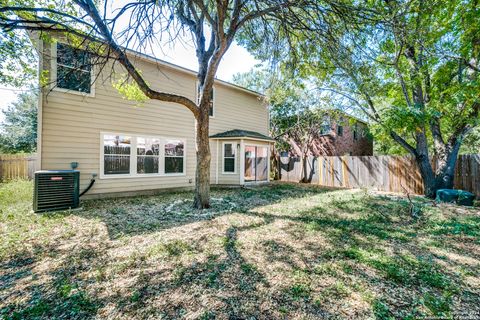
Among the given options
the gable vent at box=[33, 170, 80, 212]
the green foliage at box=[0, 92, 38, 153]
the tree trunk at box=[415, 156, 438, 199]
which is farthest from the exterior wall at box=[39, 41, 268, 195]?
the green foliage at box=[0, 92, 38, 153]

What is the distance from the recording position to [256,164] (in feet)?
42.7

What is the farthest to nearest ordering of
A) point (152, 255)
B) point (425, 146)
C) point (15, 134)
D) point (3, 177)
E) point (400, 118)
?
point (15, 134), point (3, 177), point (425, 146), point (400, 118), point (152, 255)

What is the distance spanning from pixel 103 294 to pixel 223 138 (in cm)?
863

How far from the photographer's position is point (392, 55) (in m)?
8.20

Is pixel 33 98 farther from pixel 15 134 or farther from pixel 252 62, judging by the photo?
pixel 252 62

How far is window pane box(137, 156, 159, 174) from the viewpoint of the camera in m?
8.59

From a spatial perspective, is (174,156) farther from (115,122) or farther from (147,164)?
(115,122)

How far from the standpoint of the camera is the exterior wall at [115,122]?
668 cm

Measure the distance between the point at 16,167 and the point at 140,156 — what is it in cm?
847

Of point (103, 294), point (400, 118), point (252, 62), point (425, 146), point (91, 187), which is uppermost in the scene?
point (252, 62)

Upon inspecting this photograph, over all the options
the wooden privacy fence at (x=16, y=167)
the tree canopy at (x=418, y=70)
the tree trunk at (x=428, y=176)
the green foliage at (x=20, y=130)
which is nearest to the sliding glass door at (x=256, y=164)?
the tree canopy at (x=418, y=70)

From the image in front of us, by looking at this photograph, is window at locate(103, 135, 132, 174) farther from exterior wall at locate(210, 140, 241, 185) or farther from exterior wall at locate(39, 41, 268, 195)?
exterior wall at locate(210, 140, 241, 185)

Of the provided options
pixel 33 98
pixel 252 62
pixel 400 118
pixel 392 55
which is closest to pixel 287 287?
pixel 400 118

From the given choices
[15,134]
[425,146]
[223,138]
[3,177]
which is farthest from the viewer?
[15,134]
